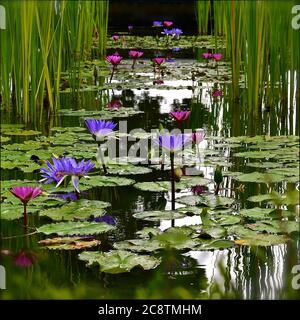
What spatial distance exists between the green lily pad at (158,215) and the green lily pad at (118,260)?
238 mm

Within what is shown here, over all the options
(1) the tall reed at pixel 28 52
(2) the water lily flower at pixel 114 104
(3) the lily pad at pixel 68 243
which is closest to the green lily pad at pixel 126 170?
(3) the lily pad at pixel 68 243

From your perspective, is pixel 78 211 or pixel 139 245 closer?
pixel 139 245

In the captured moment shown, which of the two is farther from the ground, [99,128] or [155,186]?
[99,128]

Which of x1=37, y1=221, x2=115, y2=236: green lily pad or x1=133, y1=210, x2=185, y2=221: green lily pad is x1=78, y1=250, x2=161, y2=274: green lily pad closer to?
x1=37, y1=221, x2=115, y2=236: green lily pad

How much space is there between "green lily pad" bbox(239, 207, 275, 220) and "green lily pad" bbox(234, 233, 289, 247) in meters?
0.12

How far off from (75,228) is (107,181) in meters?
0.38

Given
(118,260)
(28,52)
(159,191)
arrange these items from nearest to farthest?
(118,260) < (159,191) < (28,52)

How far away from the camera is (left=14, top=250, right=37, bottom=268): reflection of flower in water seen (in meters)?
1.34

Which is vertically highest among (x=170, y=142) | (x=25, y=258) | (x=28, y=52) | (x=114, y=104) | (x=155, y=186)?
(x=28, y=52)

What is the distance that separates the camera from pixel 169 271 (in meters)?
1.29

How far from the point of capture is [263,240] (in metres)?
1.41

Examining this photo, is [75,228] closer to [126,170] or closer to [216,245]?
[216,245]

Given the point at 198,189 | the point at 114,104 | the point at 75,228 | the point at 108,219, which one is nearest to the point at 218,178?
the point at 198,189
